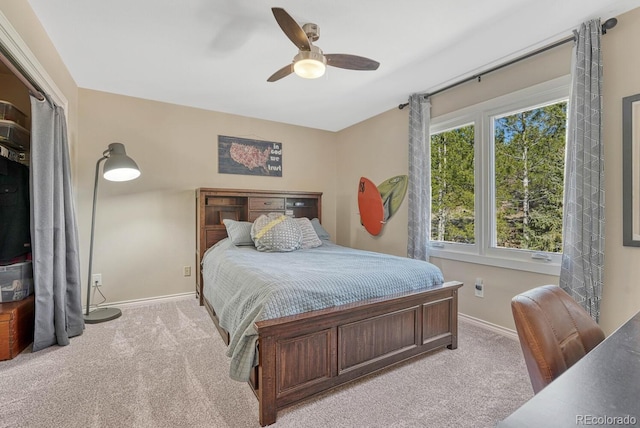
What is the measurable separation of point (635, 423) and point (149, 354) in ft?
8.75

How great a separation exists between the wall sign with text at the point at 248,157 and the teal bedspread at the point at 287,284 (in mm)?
1583

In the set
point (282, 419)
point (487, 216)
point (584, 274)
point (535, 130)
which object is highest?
point (535, 130)

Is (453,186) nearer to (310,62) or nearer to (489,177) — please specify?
(489,177)

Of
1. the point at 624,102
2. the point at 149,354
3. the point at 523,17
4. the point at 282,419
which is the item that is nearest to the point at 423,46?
the point at 523,17

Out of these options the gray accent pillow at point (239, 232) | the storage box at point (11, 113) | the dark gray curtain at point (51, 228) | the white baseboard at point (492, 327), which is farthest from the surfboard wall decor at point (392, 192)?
the storage box at point (11, 113)

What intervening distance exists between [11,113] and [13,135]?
0.64 ft

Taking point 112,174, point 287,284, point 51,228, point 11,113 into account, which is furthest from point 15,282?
point 287,284

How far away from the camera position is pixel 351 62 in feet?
7.16

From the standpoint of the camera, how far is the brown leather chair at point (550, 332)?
81 centimetres

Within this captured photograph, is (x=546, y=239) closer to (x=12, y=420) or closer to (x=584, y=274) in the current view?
(x=584, y=274)

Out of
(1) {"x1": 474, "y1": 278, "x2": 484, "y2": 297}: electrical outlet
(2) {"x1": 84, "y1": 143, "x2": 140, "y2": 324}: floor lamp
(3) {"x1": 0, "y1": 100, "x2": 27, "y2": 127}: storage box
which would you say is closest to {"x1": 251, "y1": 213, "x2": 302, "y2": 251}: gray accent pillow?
(2) {"x1": 84, "y1": 143, "x2": 140, "y2": 324}: floor lamp

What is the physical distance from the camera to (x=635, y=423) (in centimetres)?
49

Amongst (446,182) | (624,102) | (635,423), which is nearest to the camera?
(635,423)

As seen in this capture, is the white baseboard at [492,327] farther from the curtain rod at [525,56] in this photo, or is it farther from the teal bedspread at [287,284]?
the curtain rod at [525,56]
